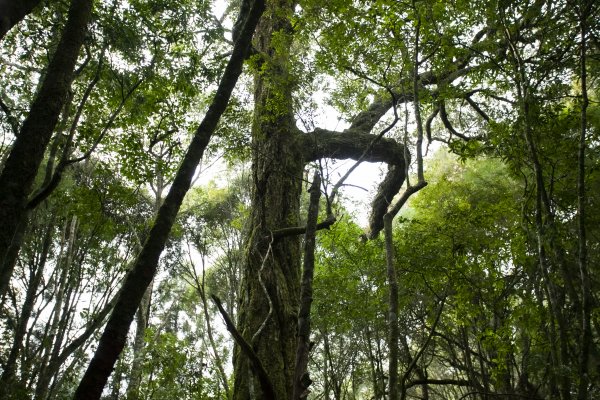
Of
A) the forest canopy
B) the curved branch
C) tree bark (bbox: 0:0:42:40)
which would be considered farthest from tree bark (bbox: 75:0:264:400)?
the curved branch

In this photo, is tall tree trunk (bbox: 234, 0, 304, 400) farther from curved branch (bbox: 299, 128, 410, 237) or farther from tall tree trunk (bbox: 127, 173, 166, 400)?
tall tree trunk (bbox: 127, 173, 166, 400)

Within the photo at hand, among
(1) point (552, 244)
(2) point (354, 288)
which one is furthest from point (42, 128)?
(2) point (354, 288)

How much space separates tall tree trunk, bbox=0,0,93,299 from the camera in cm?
257

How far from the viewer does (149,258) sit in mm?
2887

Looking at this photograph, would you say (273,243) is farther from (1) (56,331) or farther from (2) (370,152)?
(1) (56,331)

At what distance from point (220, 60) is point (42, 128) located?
3.42 meters

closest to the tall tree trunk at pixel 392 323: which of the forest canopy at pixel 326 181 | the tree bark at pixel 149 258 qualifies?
the forest canopy at pixel 326 181

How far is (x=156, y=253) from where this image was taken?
2930 millimetres

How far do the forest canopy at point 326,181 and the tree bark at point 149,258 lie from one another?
0.01 metres

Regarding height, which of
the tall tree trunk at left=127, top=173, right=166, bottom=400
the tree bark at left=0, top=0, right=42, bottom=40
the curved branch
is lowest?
the tall tree trunk at left=127, top=173, right=166, bottom=400

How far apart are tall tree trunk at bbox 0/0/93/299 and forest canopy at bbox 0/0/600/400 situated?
0.04 ft

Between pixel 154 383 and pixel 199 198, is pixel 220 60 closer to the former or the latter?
pixel 154 383

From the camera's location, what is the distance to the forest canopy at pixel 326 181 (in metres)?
3.44

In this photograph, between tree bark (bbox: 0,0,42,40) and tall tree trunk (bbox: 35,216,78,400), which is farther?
tall tree trunk (bbox: 35,216,78,400)
